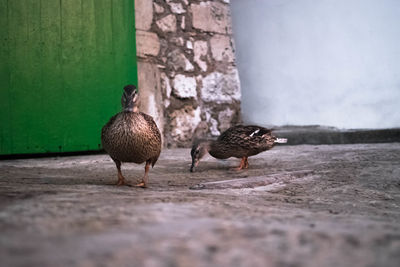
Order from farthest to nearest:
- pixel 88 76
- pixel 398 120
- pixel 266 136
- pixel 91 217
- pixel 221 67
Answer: pixel 221 67
pixel 398 120
pixel 88 76
pixel 266 136
pixel 91 217

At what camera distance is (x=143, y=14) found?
5.68 meters

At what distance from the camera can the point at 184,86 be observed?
6.16 m

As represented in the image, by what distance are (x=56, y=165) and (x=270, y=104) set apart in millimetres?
4408

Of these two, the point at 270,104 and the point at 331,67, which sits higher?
the point at 331,67

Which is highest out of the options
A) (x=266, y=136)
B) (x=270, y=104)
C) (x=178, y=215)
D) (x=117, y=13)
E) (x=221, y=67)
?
(x=117, y=13)

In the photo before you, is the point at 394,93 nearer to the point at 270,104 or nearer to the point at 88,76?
the point at 270,104

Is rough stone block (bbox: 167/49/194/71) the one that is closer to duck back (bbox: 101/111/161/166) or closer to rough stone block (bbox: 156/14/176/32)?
rough stone block (bbox: 156/14/176/32)

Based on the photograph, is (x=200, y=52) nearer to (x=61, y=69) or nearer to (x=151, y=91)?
(x=151, y=91)

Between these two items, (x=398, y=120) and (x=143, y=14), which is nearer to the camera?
(x=143, y=14)

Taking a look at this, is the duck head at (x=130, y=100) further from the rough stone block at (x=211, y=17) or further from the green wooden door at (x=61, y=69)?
the rough stone block at (x=211, y=17)

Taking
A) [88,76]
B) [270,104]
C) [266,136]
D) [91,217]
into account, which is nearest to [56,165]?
[88,76]

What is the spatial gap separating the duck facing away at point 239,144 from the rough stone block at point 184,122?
1.94m

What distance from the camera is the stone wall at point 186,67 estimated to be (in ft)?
18.9

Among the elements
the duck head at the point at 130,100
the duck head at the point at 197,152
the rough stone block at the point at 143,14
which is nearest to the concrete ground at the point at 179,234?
the duck head at the point at 130,100
